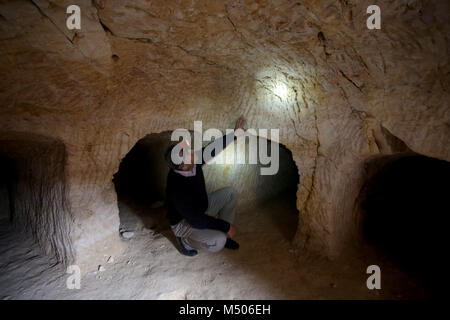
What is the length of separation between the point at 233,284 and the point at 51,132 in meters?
2.43

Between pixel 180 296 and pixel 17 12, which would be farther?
pixel 180 296

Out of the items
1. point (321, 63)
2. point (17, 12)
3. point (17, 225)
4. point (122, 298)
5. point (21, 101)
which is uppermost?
point (17, 12)

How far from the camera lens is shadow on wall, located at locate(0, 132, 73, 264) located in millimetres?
2736

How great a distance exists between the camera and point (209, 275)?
→ 2725 millimetres

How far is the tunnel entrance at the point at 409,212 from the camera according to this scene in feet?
9.32

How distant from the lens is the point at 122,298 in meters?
2.46

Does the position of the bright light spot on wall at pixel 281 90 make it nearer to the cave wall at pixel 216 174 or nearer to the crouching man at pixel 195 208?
the crouching man at pixel 195 208

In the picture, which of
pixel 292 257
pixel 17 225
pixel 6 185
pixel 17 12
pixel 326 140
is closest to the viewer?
pixel 17 12

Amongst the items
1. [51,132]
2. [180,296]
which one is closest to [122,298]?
[180,296]

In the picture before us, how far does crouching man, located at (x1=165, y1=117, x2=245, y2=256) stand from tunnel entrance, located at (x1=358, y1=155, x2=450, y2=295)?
5.54 ft

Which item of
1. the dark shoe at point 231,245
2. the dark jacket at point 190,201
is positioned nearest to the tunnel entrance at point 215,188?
the dark shoe at point 231,245

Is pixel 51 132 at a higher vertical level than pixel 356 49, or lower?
lower

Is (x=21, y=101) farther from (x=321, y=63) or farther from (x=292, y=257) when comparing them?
(x=292, y=257)
